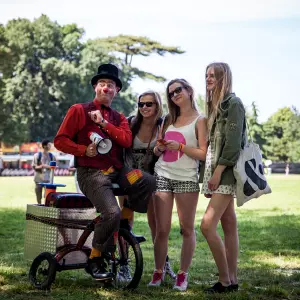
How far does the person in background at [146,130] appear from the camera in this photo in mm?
6232

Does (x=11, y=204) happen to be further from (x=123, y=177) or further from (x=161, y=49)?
(x=161, y=49)

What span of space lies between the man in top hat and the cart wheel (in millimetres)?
324

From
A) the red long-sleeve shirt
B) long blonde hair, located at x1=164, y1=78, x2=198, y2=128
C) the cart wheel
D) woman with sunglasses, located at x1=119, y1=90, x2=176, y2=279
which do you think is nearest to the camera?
the red long-sleeve shirt

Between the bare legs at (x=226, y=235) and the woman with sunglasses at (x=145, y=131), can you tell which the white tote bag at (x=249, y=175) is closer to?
the bare legs at (x=226, y=235)

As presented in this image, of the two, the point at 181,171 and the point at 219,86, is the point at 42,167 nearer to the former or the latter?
the point at 181,171

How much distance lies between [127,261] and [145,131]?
1.23 meters

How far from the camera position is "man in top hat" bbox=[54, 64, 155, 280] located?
5.61 metres

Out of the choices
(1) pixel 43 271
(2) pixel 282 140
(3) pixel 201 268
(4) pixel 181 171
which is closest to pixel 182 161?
(4) pixel 181 171

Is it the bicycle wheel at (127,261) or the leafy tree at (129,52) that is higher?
the leafy tree at (129,52)

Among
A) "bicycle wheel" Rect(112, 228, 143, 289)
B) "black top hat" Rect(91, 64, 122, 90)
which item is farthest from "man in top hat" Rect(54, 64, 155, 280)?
"bicycle wheel" Rect(112, 228, 143, 289)

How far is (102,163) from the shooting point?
19.0ft

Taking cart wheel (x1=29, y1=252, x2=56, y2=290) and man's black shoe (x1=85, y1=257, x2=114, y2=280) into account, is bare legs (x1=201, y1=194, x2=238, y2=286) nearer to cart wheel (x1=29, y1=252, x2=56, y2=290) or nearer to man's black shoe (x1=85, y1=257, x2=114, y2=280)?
man's black shoe (x1=85, y1=257, x2=114, y2=280)

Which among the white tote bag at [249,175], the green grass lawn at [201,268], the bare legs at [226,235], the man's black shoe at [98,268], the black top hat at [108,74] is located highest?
the black top hat at [108,74]

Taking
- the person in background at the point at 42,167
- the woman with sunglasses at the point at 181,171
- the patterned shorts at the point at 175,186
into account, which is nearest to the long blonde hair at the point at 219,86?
the woman with sunglasses at the point at 181,171
